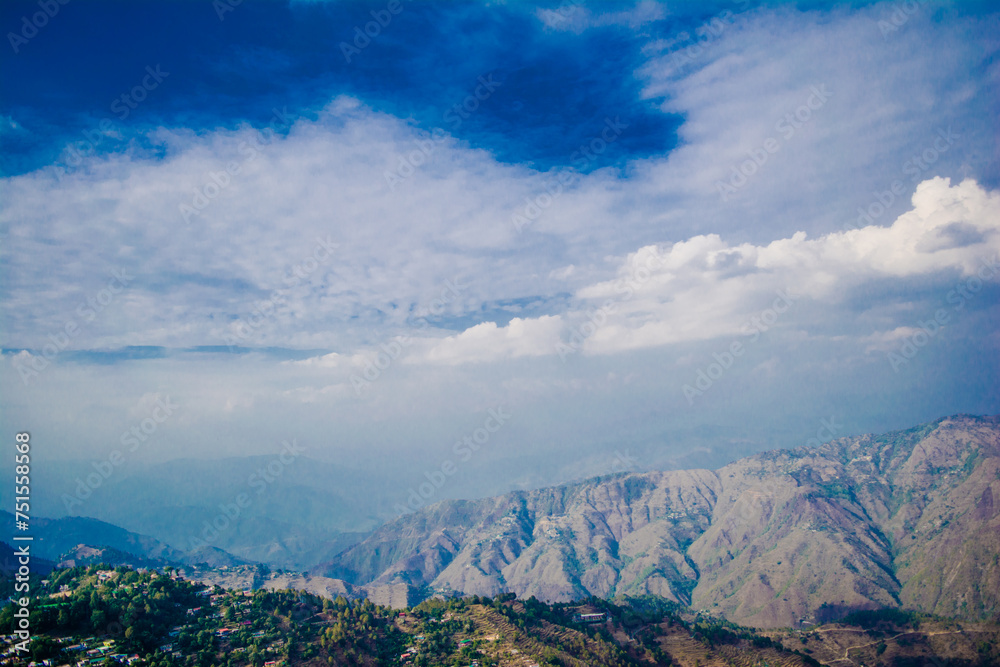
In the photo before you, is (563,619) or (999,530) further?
(999,530)

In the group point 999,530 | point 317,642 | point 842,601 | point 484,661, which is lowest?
point 842,601

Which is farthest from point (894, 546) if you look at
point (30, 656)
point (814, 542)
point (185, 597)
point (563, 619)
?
point (30, 656)

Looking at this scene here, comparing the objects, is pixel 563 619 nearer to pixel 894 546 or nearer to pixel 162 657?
pixel 162 657

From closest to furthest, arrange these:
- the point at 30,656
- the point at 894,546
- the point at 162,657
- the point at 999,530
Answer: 1. the point at 30,656
2. the point at 162,657
3. the point at 999,530
4. the point at 894,546

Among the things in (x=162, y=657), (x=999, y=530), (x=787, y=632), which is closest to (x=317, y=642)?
(x=162, y=657)

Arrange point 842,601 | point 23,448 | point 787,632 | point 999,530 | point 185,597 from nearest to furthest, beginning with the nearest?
1. point 23,448
2. point 185,597
3. point 787,632
4. point 999,530
5. point 842,601

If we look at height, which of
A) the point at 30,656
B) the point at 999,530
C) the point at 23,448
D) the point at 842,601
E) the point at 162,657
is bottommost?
the point at 842,601

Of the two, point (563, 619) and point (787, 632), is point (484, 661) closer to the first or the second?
point (563, 619)

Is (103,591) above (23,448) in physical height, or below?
below

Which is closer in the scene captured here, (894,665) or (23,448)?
(23,448)

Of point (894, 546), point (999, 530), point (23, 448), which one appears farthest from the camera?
point (894, 546)
